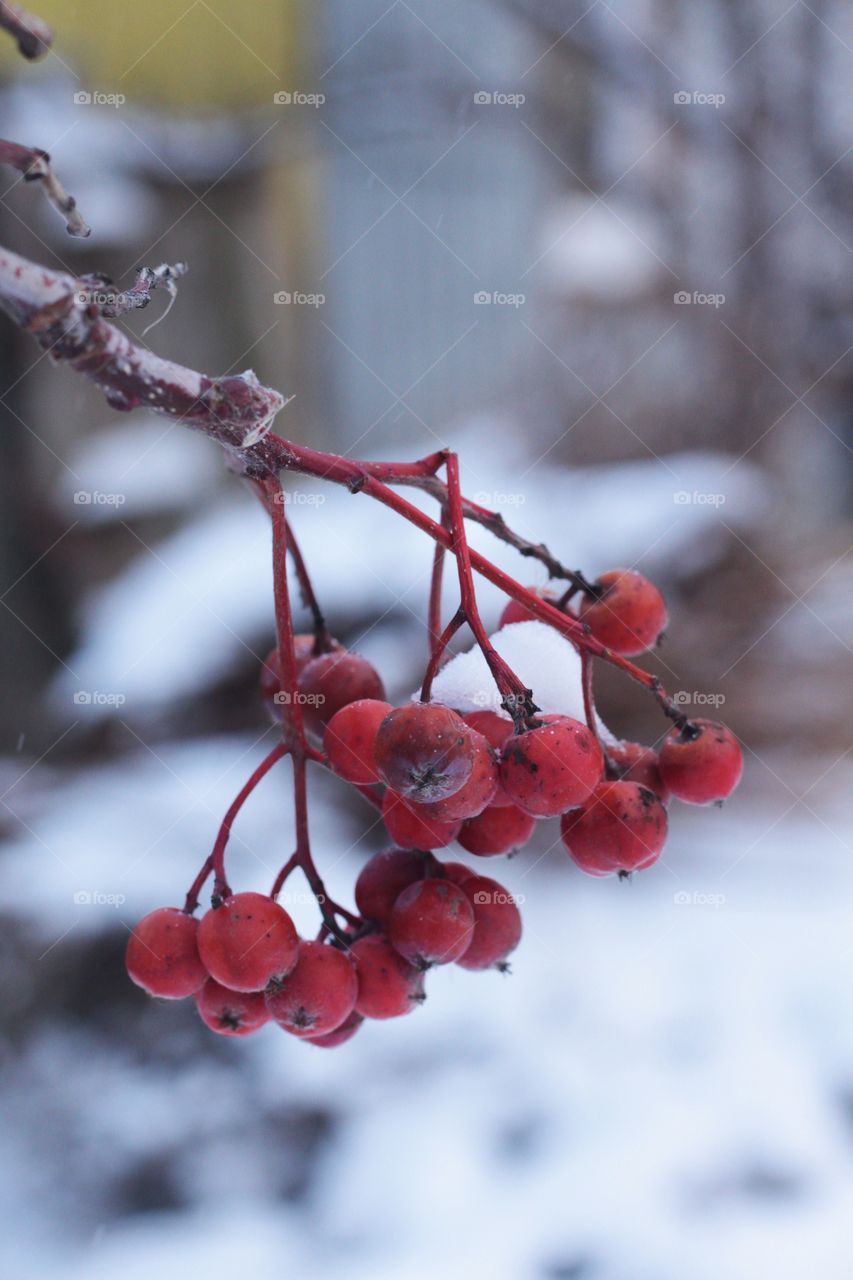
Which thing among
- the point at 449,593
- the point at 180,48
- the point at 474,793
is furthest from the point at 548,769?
the point at 180,48

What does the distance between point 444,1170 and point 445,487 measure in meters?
1.16

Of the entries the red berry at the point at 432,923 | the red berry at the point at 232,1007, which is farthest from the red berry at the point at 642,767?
the red berry at the point at 232,1007

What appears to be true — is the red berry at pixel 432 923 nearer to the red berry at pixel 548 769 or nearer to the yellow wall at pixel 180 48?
the red berry at pixel 548 769

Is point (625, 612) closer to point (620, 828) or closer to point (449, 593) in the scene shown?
point (620, 828)

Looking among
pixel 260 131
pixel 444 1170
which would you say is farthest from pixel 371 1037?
pixel 260 131

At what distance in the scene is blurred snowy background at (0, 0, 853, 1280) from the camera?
51.8 inches

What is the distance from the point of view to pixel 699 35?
93.1 inches

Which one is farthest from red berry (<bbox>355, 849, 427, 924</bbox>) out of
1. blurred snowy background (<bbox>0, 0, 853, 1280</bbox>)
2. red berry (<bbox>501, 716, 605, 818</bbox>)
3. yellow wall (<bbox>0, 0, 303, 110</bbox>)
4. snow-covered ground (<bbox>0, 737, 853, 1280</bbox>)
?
yellow wall (<bbox>0, 0, 303, 110</bbox>)

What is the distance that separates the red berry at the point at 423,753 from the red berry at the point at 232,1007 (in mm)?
169

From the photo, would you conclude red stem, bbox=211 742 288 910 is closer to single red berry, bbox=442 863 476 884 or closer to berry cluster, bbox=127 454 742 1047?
berry cluster, bbox=127 454 742 1047

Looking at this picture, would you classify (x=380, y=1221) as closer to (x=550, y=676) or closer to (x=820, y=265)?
(x=550, y=676)

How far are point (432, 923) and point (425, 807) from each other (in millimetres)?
86

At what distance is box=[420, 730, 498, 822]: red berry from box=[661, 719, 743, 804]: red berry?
12cm

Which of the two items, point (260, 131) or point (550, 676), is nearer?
point (550, 676)
